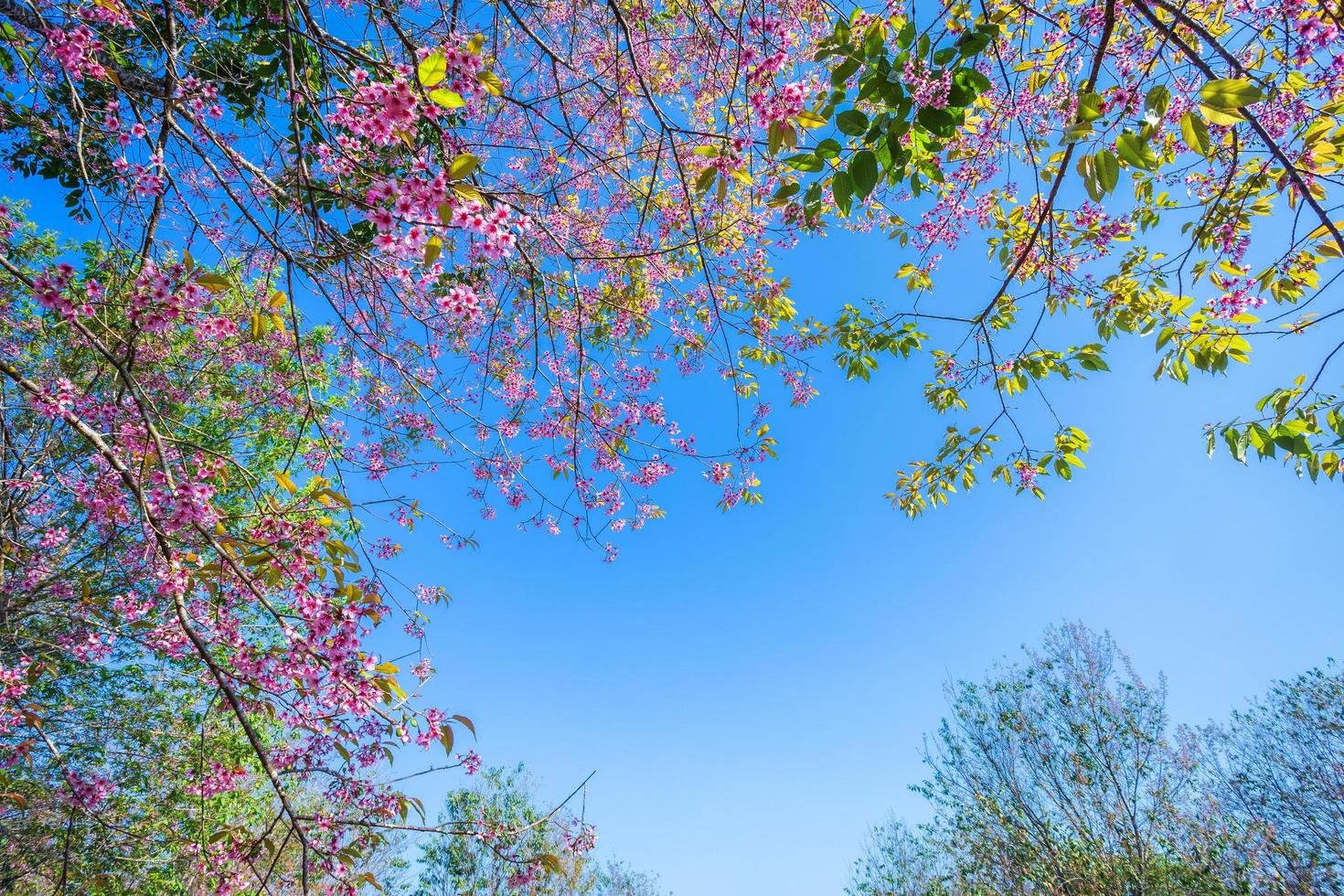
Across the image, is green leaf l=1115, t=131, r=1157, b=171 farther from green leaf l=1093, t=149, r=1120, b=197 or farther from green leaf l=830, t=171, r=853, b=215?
green leaf l=830, t=171, r=853, b=215

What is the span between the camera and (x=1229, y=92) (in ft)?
3.09

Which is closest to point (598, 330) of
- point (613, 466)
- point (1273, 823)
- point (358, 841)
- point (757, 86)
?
point (613, 466)

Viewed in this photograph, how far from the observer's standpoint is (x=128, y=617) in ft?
7.66

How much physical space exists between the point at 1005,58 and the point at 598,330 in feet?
8.54

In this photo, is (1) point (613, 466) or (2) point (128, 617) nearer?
(2) point (128, 617)

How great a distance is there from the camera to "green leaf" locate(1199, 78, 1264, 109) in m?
0.93

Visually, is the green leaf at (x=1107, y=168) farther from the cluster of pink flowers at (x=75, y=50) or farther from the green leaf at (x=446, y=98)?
the cluster of pink flowers at (x=75, y=50)

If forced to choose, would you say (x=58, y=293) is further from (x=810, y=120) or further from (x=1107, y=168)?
(x=1107, y=168)

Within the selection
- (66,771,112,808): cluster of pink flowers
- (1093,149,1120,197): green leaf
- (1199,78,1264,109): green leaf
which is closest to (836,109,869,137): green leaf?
(1093,149,1120,197): green leaf

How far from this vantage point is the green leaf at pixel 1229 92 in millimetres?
933

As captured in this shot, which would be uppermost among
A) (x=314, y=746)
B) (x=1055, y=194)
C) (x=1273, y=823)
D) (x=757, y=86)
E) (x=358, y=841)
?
(x=757, y=86)

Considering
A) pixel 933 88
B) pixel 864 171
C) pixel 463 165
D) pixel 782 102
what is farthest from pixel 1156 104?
pixel 463 165

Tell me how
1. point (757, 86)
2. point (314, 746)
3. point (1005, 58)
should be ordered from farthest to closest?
1. point (1005, 58)
2. point (314, 746)
3. point (757, 86)

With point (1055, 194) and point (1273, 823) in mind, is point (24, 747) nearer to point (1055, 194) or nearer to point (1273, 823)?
point (1055, 194)
